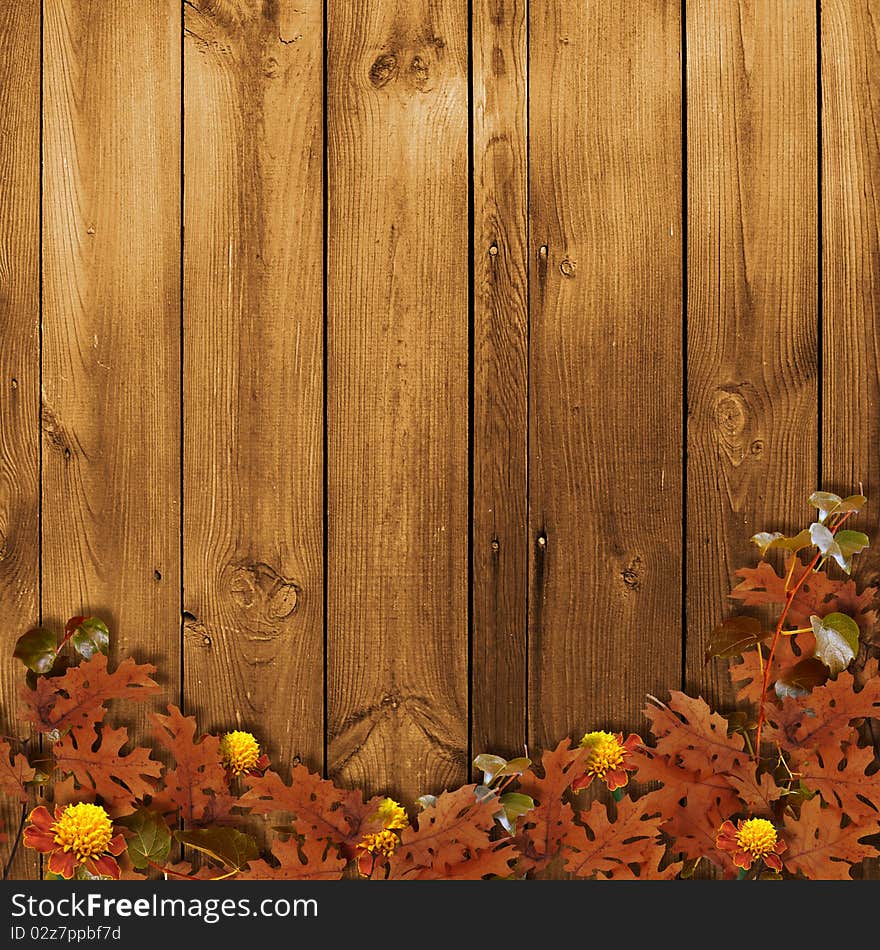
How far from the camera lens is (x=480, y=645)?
36.4 inches

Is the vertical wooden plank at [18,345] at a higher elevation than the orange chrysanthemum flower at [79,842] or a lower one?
higher

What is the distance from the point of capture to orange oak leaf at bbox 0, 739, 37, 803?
905mm

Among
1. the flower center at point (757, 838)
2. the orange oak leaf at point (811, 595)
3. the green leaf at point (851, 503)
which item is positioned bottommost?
the flower center at point (757, 838)

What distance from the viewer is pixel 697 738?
2.95 ft

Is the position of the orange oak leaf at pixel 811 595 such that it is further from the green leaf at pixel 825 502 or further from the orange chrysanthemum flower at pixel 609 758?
the orange chrysanthemum flower at pixel 609 758

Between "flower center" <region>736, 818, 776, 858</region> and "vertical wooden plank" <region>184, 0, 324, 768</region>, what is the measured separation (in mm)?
443

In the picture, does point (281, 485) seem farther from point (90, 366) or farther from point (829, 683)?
point (829, 683)

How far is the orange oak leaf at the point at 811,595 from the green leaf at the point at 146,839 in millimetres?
643

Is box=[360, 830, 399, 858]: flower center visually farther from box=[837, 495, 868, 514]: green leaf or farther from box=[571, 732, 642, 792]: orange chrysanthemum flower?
box=[837, 495, 868, 514]: green leaf

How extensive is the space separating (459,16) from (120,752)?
861 mm

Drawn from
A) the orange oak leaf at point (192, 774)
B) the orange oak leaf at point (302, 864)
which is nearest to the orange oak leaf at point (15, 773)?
the orange oak leaf at point (192, 774)

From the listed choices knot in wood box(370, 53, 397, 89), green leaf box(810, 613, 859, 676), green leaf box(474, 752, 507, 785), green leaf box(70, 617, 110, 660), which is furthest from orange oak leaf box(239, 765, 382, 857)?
knot in wood box(370, 53, 397, 89)

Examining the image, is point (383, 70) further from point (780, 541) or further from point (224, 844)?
point (224, 844)

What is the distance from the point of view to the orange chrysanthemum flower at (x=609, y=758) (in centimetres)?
91
